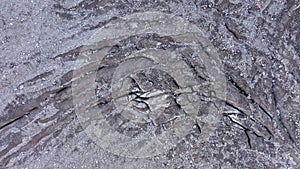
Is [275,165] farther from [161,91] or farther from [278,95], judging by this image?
[161,91]

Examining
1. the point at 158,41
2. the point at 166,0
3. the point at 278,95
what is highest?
the point at 166,0

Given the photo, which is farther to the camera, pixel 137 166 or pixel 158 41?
pixel 158 41

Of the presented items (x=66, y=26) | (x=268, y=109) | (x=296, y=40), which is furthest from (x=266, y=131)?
(x=66, y=26)

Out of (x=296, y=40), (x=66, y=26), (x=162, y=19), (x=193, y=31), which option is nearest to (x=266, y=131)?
(x=296, y=40)

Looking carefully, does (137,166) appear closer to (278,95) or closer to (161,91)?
(161,91)

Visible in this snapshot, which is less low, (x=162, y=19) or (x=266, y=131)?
(x=162, y=19)

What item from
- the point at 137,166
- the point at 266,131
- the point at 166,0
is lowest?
the point at 137,166
